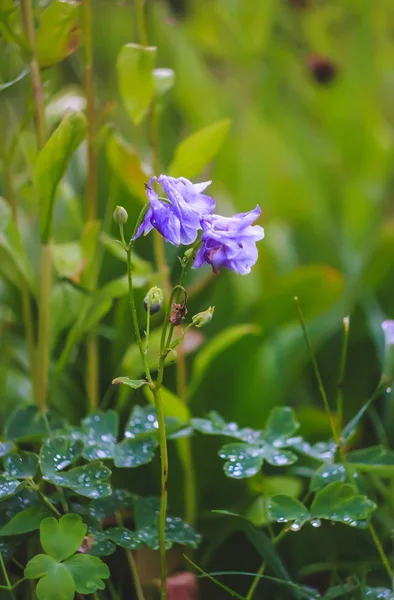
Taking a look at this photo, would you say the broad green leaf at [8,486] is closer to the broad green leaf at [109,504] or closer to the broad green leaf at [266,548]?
the broad green leaf at [109,504]

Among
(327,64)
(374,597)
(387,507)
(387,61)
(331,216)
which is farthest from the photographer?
(387,61)

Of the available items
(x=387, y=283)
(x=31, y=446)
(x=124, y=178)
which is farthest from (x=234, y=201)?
(x=31, y=446)

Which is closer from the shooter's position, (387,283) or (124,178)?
(124,178)

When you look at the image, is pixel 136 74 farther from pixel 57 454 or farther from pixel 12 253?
pixel 57 454

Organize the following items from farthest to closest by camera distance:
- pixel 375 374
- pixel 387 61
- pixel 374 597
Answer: pixel 387 61 → pixel 375 374 → pixel 374 597

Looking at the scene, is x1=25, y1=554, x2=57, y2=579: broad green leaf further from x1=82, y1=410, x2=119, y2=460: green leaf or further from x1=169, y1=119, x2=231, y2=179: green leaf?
x1=169, y1=119, x2=231, y2=179: green leaf

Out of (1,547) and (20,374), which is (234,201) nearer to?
(20,374)
